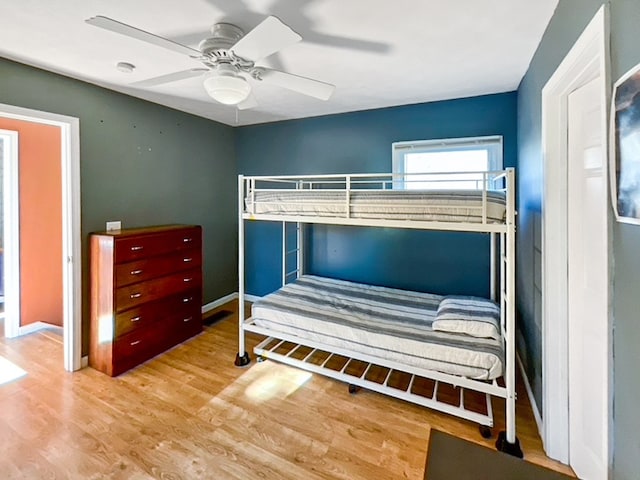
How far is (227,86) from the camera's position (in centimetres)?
167

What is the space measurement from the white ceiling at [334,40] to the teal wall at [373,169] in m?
0.27

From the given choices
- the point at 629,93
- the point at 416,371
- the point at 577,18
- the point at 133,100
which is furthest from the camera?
the point at 133,100

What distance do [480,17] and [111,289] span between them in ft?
10.4

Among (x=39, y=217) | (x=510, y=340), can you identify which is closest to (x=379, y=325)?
(x=510, y=340)

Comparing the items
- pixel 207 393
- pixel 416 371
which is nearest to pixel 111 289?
pixel 207 393

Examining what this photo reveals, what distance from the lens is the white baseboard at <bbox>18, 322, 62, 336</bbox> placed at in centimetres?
328

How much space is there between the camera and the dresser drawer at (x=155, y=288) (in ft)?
8.45

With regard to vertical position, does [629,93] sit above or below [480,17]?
below

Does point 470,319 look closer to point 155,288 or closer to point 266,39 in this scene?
point 266,39

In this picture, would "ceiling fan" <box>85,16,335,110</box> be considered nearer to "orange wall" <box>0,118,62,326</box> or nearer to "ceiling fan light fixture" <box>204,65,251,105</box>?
"ceiling fan light fixture" <box>204,65,251,105</box>

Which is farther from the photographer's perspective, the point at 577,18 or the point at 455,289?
the point at 455,289

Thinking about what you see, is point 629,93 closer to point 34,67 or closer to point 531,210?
point 531,210

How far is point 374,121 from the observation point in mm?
3367

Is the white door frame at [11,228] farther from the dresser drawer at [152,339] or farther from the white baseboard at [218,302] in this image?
the white baseboard at [218,302]
